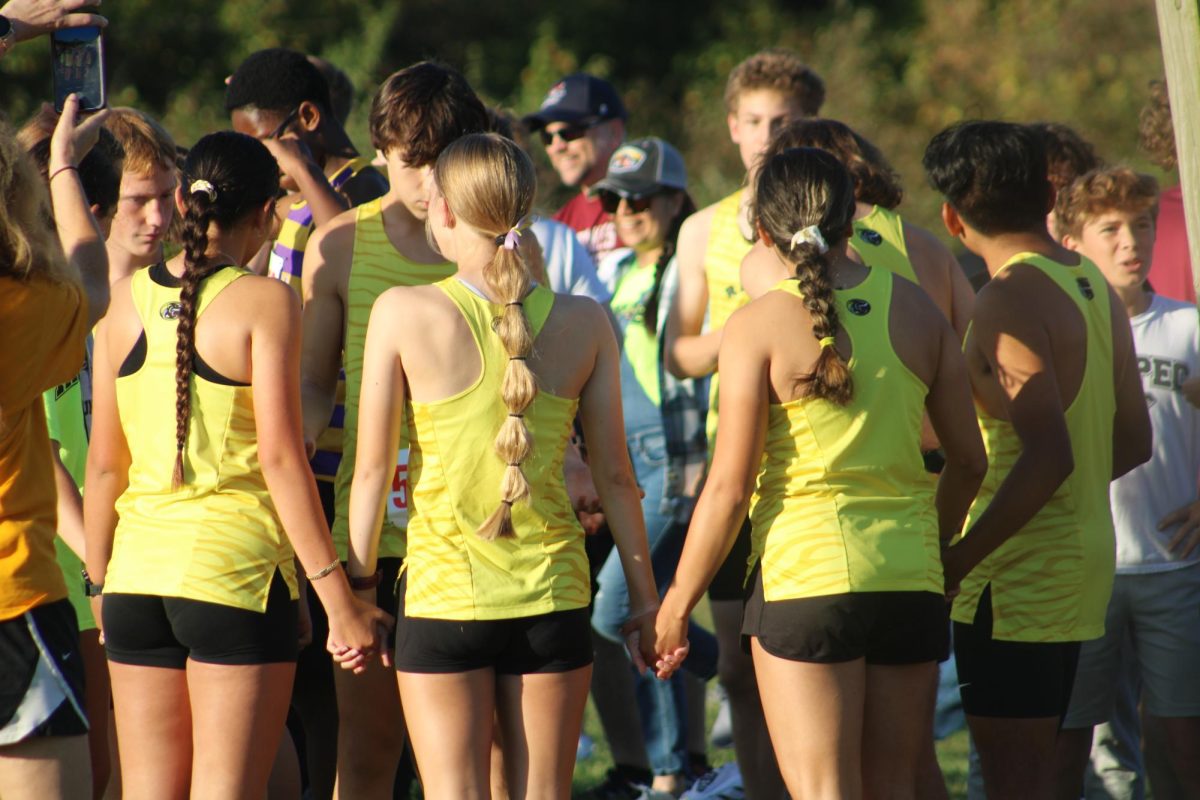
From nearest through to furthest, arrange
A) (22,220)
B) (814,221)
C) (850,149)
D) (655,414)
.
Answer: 1. (22,220)
2. (814,221)
3. (850,149)
4. (655,414)

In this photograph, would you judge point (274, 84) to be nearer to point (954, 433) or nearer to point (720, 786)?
point (954, 433)

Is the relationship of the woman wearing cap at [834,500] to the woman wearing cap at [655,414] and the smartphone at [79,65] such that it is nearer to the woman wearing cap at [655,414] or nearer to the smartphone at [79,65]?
the smartphone at [79,65]

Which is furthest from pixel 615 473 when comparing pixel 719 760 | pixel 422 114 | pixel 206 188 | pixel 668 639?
pixel 719 760

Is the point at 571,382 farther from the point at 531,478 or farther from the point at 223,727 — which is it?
the point at 223,727

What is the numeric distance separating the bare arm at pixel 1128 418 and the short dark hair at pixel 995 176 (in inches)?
14.7

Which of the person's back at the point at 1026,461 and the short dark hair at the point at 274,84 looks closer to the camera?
the person's back at the point at 1026,461

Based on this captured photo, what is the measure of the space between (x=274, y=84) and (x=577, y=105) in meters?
2.41

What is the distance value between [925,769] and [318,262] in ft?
6.52

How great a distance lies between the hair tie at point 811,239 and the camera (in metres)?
3.18

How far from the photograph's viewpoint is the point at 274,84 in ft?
13.7

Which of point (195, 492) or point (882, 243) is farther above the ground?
point (882, 243)

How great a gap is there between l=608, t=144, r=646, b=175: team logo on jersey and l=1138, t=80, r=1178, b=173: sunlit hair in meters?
1.85

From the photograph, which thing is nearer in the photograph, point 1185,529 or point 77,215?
point 77,215

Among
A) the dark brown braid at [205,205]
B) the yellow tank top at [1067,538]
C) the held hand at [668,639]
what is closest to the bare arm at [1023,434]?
the yellow tank top at [1067,538]
